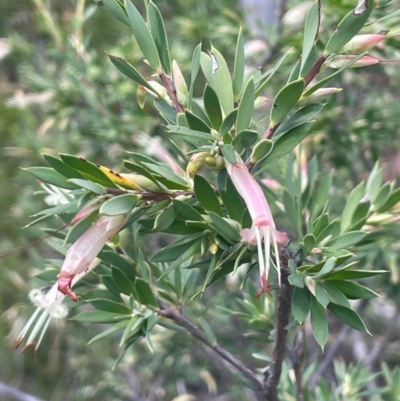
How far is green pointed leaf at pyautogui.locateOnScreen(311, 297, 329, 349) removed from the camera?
1.02 feet

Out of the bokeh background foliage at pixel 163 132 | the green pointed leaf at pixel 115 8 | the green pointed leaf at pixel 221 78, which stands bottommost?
the bokeh background foliage at pixel 163 132

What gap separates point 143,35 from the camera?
1.07 feet

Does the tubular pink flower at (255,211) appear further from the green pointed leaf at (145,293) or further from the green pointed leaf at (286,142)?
the green pointed leaf at (145,293)

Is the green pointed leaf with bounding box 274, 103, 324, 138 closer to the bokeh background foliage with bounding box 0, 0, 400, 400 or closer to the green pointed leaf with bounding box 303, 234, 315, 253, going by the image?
the green pointed leaf with bounding box 303, 234, 315, 253

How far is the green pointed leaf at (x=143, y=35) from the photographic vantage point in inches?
12.5

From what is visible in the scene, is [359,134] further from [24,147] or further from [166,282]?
[24,147]

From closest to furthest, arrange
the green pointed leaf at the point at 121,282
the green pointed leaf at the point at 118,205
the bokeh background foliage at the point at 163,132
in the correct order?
the green pointed leaf at the point at 118,205 < the green pointed leaf at the point at 121,282 < the bokeh background foliage at the point at 163,132

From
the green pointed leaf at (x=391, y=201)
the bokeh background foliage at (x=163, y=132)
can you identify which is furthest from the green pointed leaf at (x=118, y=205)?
the green pointed leaf at (x=391, y=201)

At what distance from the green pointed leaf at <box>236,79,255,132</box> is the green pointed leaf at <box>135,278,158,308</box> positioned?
18 centimetres

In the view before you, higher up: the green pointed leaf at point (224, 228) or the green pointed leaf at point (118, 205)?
the green pointed leaf at point (118, 205)

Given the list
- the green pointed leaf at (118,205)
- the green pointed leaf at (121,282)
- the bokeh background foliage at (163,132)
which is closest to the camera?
the green pointed leaf at (118,205)

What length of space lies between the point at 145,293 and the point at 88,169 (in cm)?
16

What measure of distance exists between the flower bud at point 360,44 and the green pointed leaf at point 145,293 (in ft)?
0.86

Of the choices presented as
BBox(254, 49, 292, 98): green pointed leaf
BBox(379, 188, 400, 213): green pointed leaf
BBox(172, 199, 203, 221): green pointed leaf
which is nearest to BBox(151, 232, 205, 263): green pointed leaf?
BBox(172, 199, 203, 221): green pointed leaf
